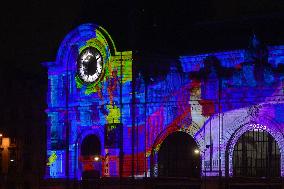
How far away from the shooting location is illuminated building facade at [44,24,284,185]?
45750 mm

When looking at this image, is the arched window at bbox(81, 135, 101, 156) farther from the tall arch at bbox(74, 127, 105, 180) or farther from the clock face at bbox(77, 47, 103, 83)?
the clock face at bbox(77, 47, 103, 83)

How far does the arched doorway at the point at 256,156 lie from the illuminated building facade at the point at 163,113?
0.06 meters

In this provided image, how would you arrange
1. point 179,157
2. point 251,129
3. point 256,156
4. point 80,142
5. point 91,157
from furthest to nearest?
point 80,142 < point 91,157 < point 179,157 < point 251,129 < point 256,156

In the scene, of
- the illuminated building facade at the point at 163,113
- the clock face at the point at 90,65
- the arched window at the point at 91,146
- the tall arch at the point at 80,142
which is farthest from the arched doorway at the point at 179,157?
the clock face at the point at 90,65

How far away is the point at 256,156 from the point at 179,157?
17.8 ft

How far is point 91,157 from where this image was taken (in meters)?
51.9

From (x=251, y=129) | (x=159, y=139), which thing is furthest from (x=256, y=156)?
(x=159, y=139)

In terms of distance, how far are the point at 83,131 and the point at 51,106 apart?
3347 millimetres

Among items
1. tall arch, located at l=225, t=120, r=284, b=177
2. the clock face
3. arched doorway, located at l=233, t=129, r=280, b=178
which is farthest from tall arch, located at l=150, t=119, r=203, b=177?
the clock face

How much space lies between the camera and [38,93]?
59531mm

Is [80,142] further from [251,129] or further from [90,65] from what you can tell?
[251,129]

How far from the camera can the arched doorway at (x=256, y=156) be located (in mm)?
45062

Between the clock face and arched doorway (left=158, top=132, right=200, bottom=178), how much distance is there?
7086mm

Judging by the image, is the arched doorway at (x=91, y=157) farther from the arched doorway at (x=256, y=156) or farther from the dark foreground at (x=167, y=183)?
the arched doorway at (x=256, y=156)
